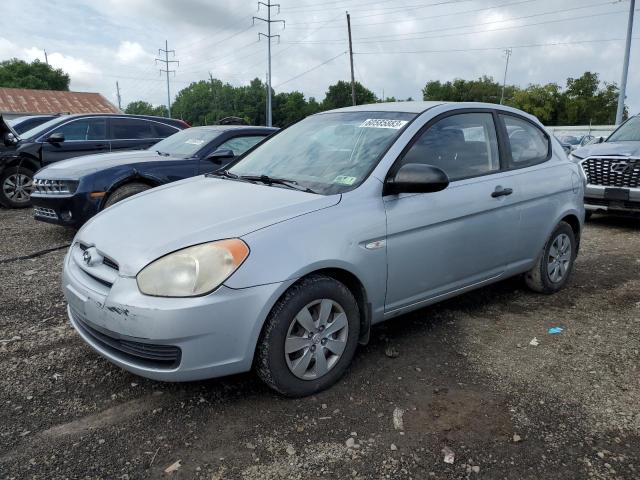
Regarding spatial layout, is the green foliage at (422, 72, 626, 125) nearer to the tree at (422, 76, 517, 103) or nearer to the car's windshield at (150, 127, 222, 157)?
the tree at (422, 76, 517, 103)

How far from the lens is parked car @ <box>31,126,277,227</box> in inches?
238

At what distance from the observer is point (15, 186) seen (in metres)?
8.86

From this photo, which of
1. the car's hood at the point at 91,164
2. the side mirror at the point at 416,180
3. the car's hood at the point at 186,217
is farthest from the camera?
the car's hood at the point at 91,164

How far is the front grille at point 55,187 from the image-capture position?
6.09 metres

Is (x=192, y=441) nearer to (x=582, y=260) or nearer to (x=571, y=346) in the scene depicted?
(x=571, y=346)

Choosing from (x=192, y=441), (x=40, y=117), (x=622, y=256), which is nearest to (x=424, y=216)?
(x=192, y=441)

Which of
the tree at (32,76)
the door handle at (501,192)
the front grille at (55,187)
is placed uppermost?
the tree at (32,76)

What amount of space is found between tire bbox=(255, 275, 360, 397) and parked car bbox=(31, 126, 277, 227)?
148 inches

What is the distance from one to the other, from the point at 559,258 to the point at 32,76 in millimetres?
70970

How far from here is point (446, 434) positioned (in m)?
2.58

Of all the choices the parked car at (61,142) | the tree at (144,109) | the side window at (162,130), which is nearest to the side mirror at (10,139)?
the parked car at (61,142)

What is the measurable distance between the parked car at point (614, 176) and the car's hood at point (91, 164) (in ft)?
18.9

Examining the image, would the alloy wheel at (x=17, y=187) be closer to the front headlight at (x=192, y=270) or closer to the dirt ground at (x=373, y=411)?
the dirt ground at (x=373, y=411)

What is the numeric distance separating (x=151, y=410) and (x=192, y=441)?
0.39m
